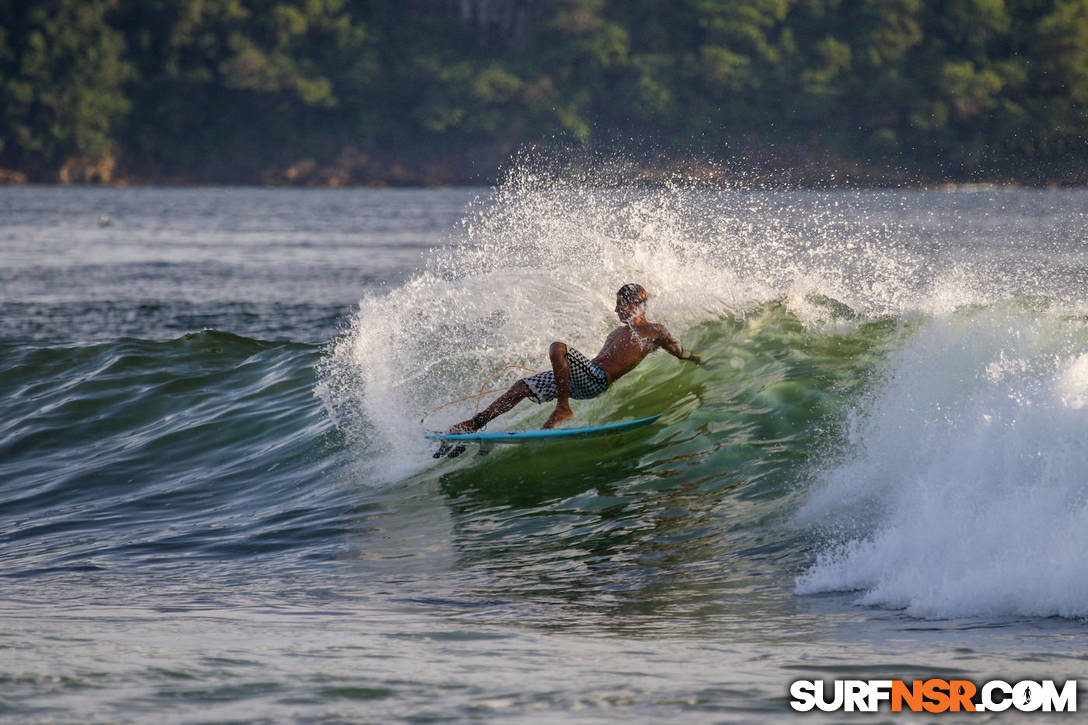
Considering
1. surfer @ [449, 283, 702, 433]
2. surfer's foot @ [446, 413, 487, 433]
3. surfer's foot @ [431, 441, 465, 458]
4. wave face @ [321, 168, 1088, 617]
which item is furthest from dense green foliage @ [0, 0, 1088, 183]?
surfer's foot @ [446, 413, 487, 433]

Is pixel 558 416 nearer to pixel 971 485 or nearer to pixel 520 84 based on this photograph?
pixel 971 485

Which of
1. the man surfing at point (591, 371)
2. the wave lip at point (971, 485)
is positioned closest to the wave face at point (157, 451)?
the man surfing at point (591, 371)

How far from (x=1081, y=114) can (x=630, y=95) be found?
34469 millimetres

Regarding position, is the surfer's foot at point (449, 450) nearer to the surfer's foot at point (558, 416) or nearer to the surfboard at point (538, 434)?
the surfboard at point (538, 434)

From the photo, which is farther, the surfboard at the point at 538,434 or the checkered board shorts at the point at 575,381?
the checkered board shorts at the point at 575,381

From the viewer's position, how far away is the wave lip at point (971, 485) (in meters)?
7.40

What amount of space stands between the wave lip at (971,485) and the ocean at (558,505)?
0.02m

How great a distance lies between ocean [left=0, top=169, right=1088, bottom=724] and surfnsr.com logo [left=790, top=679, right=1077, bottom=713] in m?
0.11

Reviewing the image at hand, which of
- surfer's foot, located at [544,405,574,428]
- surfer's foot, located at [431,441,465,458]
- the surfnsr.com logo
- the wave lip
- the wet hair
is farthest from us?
surfer's foot, located at [431,441,465,458]

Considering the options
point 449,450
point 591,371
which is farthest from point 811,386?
point 449,450

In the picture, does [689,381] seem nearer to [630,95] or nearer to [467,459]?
[467,459]

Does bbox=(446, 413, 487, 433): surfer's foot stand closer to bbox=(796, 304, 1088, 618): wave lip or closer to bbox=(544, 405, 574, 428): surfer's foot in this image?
bbox=(544, 405, 574, 428): surfer's foot

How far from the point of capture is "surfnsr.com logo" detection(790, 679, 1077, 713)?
18.3 ft

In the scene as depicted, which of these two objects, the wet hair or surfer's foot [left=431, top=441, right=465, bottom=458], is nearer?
the wet hair
